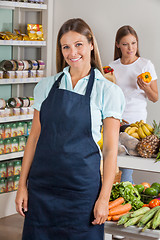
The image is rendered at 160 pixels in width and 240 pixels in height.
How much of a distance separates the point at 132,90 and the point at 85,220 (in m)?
2.12

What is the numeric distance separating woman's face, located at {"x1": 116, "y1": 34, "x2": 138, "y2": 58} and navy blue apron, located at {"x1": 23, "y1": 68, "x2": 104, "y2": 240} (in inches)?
79.7

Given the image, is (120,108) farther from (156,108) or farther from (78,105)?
(156,108)

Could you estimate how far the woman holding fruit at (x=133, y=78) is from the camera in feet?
12.1

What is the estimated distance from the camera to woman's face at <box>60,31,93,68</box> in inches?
69.2

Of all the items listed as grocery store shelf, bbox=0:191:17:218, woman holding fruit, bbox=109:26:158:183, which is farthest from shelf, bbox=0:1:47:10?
grocery store shelf, bbox=0:191:17:218

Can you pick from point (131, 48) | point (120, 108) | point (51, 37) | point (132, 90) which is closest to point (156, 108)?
point (132, 90)

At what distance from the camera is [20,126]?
418cm

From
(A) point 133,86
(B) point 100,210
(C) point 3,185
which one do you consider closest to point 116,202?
(B) point 100,210

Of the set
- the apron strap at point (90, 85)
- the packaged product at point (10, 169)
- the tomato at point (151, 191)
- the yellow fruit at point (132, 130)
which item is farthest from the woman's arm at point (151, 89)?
the apron strap at point (90, 85)

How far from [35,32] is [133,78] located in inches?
48.9

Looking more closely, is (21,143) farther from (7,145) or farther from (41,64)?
(41,64)

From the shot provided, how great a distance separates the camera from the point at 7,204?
13.8 ft

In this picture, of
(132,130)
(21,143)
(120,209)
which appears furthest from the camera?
(21,143)

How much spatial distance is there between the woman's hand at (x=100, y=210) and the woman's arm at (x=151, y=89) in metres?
1.86
